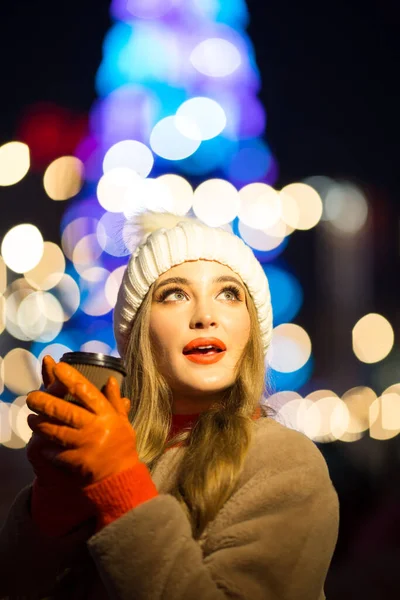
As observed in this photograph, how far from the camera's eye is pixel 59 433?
2154 mm

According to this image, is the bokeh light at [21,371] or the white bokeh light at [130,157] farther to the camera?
the bokeh light at [21,371]

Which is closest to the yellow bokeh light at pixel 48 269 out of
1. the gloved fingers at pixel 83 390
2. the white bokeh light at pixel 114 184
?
the white bokeh light at pixel 114 184

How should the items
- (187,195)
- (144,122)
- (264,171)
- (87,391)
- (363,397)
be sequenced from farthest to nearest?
(363,397) < (264,171) < (187,195) < (144,122) < (87,391)

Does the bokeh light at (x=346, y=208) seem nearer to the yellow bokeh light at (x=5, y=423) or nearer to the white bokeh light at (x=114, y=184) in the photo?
the white bokeh light at (x=114, y=184)

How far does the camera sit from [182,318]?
2.76m

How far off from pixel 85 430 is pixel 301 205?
649 inches

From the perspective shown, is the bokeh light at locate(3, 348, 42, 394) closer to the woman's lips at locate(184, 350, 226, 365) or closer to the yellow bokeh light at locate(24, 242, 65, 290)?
the yellow bokeh light at locate(24, 242, 65, 290)

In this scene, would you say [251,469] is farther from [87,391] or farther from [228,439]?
[87,391]

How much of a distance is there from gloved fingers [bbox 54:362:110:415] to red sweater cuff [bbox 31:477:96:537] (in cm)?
41

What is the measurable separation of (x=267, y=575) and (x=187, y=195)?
13.0m

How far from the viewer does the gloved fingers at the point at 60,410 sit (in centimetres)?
214

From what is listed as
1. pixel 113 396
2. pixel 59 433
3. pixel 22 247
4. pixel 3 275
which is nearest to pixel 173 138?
pixel 22 247

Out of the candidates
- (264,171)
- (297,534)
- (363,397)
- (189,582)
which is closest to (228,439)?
(297,534)

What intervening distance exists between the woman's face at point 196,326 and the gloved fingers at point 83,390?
1.86 ft
